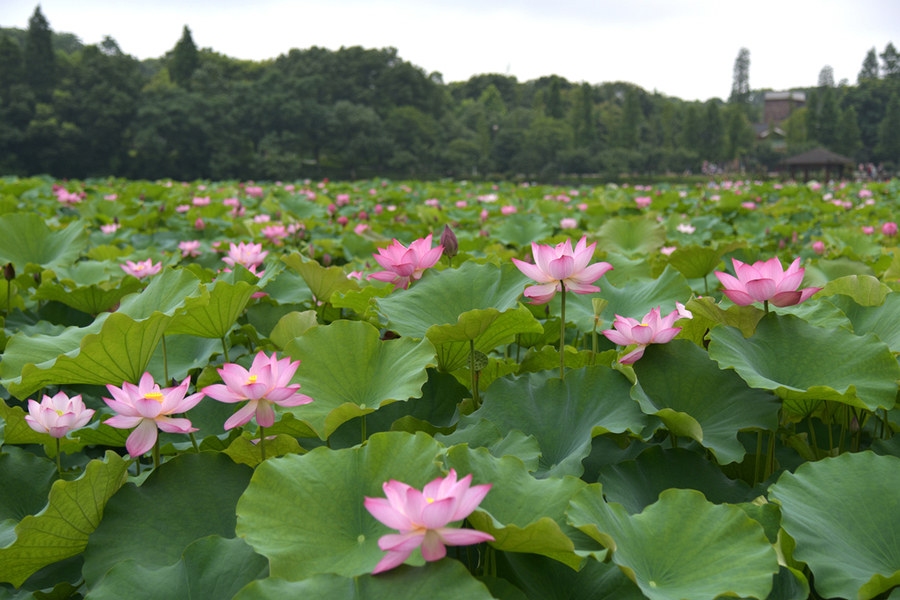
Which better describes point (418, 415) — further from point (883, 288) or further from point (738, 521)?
point (883, 288)

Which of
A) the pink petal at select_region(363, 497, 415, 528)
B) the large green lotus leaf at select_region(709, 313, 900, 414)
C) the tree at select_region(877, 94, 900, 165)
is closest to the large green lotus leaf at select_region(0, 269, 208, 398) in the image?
the pink petal at select_region(363, 497, 415, 528)

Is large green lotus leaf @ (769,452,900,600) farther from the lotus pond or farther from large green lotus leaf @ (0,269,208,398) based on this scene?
large green lotus leaf @ (0,269,208,398)

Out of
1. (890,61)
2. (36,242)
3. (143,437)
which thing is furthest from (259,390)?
(890,61)

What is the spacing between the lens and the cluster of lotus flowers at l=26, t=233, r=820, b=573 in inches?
20.1

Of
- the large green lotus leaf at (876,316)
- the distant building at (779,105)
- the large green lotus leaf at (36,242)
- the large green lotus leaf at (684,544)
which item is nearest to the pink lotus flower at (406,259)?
the large green lotus leaf at (684,544)

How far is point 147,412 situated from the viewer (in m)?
0.79

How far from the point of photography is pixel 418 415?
40.8 inches

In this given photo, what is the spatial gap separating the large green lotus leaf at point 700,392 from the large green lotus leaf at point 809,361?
40 millimetres

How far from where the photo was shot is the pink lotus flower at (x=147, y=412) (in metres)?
0.78

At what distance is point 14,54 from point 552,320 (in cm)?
4111

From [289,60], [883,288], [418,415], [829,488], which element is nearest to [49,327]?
[418,415]

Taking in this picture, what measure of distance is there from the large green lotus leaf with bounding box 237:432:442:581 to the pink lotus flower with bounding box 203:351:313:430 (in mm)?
104

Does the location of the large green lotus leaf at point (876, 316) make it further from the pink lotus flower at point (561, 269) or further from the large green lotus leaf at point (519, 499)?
the large green lotus leaf at point (519, 499)

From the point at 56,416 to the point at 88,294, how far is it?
0.90 metres
